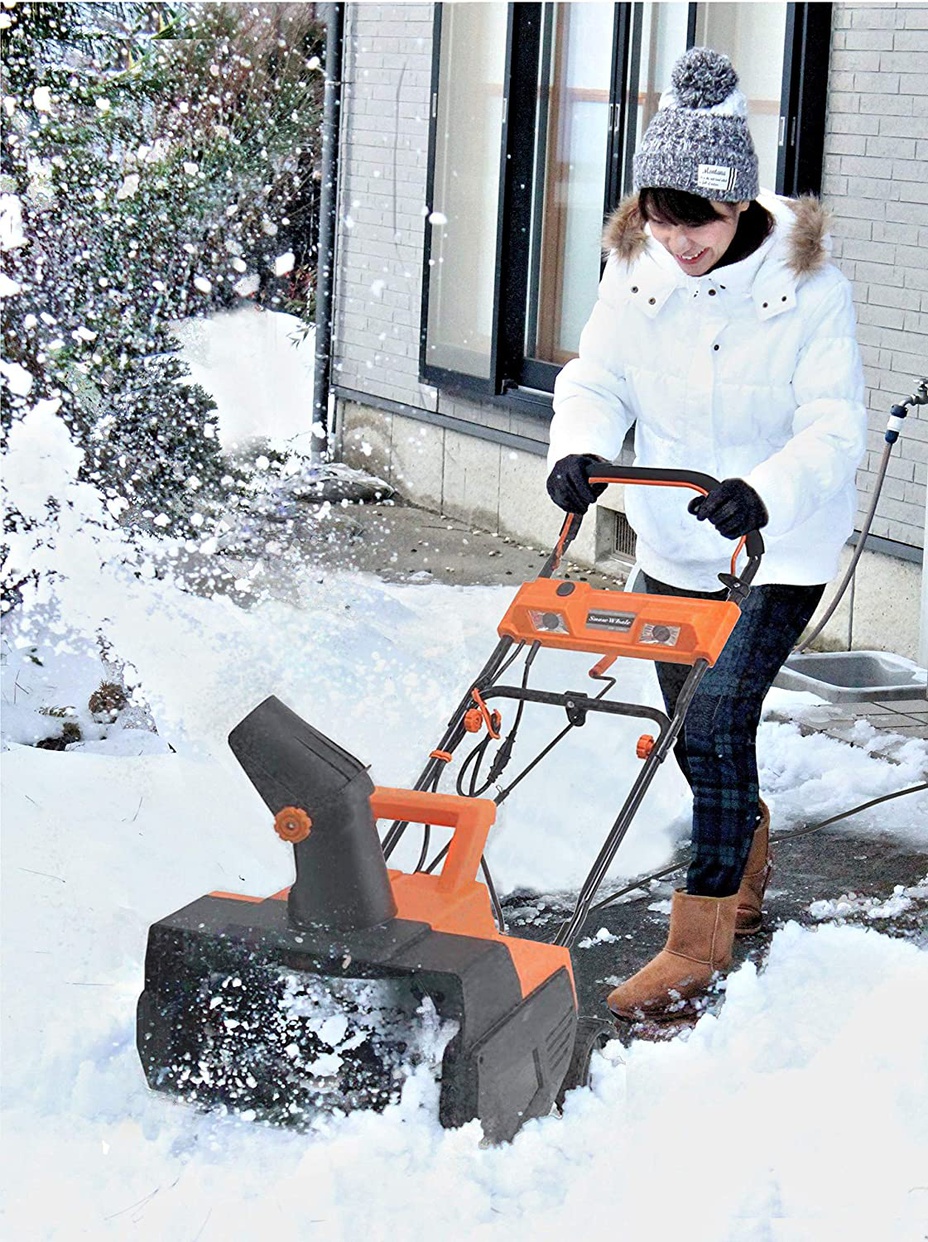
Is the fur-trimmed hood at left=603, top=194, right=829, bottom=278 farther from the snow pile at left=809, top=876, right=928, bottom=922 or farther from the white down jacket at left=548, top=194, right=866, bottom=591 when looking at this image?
the snow pile at left=809, top=876, right=928, bottom=922

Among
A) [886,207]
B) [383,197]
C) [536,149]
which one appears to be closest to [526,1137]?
[886,207]

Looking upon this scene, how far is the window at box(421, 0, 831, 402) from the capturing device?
750 centimetres

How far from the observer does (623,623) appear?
316cm

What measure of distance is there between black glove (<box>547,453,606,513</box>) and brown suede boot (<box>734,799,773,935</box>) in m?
1.02

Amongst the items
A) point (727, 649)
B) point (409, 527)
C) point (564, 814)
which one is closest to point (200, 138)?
point (409, 527)

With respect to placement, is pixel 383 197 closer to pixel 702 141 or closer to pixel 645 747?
pixel 702 141

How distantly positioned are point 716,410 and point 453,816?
3.86ft

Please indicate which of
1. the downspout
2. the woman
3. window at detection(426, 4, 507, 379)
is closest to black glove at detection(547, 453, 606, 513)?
the woman

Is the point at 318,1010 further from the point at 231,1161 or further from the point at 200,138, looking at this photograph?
the point at 200,138

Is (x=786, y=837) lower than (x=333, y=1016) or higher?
lower

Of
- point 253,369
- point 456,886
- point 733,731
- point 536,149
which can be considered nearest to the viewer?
point 456,886

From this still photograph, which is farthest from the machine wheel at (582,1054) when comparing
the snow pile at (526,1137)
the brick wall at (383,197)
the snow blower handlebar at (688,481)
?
the brick wall at (383,197)

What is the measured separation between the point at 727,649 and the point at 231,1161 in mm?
1485

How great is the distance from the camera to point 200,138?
14.5 metres
